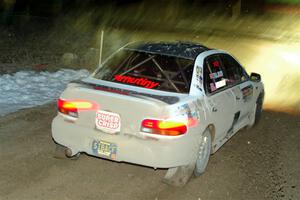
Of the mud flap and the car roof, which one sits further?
the car roof

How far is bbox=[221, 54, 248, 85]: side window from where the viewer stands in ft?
22.3

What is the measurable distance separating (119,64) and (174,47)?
84 cm

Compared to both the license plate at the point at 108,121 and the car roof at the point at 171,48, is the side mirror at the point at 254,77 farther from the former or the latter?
the license plate at the point at 108,121

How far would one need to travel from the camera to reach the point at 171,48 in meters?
6.46

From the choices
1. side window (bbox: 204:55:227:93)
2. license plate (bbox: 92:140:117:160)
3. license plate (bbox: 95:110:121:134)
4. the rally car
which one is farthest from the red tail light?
side window (bbox: 204:55:227:93)

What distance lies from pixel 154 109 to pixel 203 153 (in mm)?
1168

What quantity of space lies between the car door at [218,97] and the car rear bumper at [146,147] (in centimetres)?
66

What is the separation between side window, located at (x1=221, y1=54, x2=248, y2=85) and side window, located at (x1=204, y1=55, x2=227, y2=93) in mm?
172

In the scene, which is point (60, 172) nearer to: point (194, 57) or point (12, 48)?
point (194, 57)

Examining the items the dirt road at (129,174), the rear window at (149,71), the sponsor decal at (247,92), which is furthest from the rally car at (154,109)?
the sponsor decal at (247,92)

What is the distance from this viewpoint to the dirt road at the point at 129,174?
5.32 meters

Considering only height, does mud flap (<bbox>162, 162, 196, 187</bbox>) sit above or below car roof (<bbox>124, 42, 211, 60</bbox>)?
below

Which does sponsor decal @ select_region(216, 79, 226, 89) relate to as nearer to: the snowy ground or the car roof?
the car roof

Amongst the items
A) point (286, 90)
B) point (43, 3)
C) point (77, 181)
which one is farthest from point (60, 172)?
point (43, 3)
